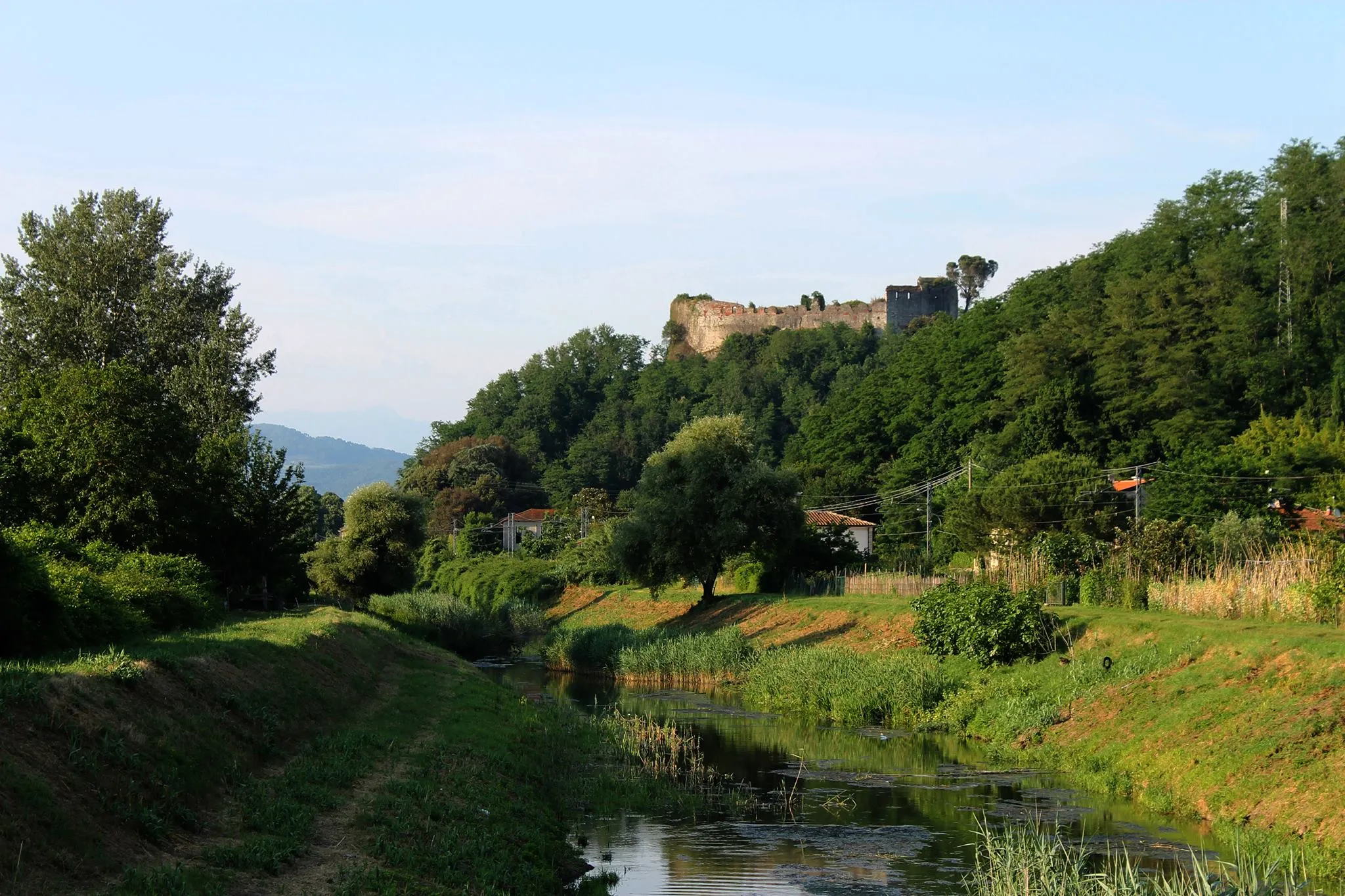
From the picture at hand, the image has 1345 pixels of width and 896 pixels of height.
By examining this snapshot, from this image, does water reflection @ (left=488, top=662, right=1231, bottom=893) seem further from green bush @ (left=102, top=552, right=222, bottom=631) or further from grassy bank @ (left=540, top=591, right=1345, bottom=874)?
green bush @ (left=102, top=552, right=222, bottom=631)

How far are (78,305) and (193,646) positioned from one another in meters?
29.8

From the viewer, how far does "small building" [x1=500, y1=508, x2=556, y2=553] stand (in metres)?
105

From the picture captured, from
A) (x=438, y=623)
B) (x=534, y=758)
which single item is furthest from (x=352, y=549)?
(x=534, y=758)

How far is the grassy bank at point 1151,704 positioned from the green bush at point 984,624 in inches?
17.9

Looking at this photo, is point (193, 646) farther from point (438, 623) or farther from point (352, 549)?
point (352, 549)

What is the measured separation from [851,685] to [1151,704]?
1020cm

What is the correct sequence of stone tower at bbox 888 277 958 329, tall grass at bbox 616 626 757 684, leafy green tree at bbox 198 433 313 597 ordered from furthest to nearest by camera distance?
stone tower at bbox 888 277 958 329 → tall grass at bbox 616 626 757 684 → leafy green tree at bbox 198 433 313 597

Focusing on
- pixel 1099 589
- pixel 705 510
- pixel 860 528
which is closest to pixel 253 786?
pixel 1099 589

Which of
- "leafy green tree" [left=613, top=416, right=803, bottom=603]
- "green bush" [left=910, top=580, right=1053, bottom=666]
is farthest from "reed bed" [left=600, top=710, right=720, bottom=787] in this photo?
"leafy green tree" [left=613, top=416, right=803, bottom=603]

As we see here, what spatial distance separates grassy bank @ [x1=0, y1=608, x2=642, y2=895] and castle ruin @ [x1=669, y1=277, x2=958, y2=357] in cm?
12358

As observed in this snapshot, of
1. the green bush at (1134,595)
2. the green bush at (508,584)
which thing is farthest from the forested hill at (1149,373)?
the green bush at (1134,595)

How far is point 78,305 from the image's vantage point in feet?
149

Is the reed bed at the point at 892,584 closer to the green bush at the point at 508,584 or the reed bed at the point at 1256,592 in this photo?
the reed bed at the point at 1256,592

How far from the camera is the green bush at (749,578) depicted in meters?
55.7
